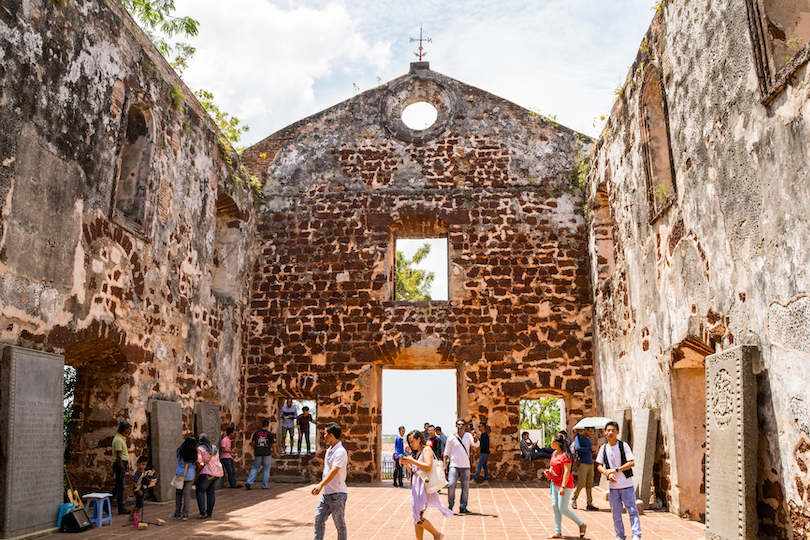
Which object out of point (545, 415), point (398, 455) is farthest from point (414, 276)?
point (398, 455)

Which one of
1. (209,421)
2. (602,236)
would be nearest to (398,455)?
(209,421)

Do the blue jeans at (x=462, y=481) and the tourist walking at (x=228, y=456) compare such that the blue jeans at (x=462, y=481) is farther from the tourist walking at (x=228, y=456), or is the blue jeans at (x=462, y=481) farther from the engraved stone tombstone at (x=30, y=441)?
the engraved stone tombstone at (x=30, y=441)

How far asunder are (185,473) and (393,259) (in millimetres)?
6594

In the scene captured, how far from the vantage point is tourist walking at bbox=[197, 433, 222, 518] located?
25.5 feet

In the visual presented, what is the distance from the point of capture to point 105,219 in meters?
8.13

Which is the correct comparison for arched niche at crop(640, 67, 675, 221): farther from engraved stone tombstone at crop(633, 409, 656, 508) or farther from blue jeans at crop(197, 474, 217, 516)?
blue jeans at crop(197, 474, 217, 516)

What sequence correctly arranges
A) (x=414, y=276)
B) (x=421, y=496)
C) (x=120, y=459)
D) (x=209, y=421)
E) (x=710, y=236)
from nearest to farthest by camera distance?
(x=421, y=496) < (x=710, y=236) < (x=120, y=459) < (x=209, y=421) < (x=414, y=276)

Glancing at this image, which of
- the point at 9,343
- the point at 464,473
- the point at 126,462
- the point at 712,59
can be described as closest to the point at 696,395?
the point at 464,473

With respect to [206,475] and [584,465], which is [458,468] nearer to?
[584,465]

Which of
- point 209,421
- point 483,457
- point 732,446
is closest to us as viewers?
point 732,446

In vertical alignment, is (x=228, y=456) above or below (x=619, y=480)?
below

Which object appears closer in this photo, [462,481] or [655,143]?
[462,481]

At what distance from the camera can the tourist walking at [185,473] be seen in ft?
25.0

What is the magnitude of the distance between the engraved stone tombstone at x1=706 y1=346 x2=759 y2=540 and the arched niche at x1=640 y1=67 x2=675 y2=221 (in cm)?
263
